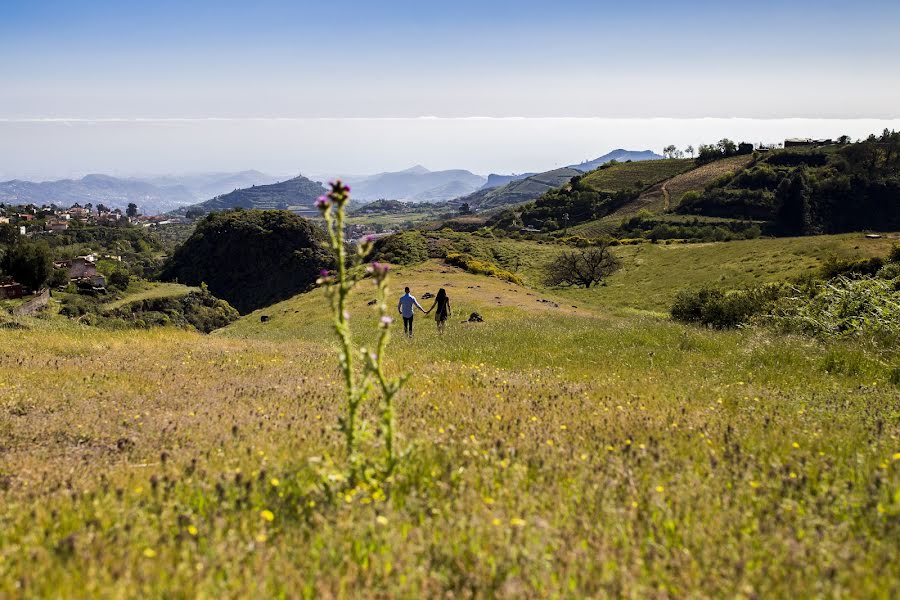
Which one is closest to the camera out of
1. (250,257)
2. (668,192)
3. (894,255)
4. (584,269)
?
(894,255)

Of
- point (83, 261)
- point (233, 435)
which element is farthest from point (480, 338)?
point (83, 261)

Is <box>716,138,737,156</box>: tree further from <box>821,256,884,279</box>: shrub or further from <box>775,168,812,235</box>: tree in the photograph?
<box>821,256,884,279</box>: shrub

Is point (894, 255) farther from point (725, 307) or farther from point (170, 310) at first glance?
point (170, 310)

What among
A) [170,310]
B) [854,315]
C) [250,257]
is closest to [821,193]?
[250,257]

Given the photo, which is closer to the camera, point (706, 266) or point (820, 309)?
point (820, 309)

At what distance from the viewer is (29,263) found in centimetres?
7475

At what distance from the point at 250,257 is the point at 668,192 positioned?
126326mm

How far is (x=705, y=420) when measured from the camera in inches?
283

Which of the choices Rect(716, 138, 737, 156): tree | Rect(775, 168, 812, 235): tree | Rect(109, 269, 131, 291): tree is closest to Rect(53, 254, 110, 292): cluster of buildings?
Rect(109, 269, 131, 291): tree

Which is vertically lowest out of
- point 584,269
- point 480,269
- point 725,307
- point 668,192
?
point 584,269

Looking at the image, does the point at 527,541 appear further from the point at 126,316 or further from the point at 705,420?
the point at 126,316

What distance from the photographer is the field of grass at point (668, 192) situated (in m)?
151

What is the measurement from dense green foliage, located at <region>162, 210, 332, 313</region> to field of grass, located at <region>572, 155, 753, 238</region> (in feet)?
240

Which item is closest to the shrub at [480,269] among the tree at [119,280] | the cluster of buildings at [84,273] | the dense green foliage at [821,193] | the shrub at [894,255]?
the shrub at [894,255]
